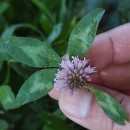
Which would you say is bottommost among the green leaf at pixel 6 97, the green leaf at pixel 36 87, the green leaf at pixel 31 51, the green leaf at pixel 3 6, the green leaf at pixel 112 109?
the green leaf at pixel 6 97

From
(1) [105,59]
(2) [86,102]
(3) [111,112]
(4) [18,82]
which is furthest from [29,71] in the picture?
(3) [111,112]

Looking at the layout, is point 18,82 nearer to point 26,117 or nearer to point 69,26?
point 26,117

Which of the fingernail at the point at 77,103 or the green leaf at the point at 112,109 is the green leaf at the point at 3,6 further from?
the green leaf at the point at 112,109

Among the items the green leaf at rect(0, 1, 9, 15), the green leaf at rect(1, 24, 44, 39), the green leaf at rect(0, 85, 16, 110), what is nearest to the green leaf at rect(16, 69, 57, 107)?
the green leaf at rect(0, 85, 16, 110)

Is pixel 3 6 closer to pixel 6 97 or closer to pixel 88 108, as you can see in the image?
pixel 6 97

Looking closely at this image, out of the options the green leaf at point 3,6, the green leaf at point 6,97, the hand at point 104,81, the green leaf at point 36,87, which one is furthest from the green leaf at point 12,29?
the green leaf at point 36,87

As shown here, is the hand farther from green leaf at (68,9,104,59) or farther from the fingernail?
green leaf at (68,9,104,59)
